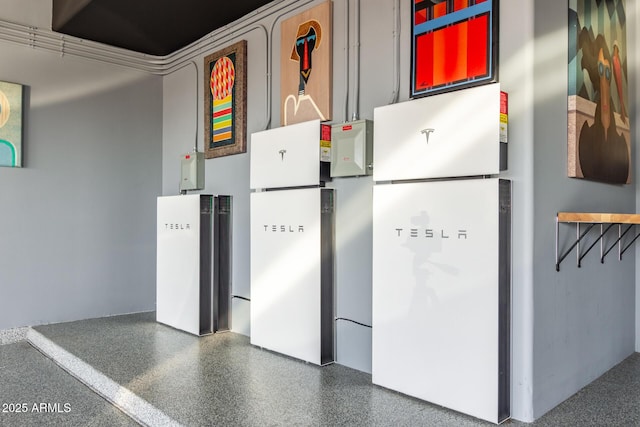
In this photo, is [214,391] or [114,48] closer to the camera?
[214,391]

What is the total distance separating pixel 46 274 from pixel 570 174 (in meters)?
4.09

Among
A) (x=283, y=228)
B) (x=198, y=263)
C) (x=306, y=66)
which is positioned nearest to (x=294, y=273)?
(x=283, y=228)

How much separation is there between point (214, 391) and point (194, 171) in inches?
87.9

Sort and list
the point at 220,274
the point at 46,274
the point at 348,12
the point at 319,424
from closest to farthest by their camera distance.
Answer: the point at 319,424
the point at 348,12
the point at 220,274
the point at 46,274

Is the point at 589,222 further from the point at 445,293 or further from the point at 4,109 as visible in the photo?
the point at 4,109

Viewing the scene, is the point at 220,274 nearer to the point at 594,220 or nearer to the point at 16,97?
the point at 16,97

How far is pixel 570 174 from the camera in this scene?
A: 256 centimetres

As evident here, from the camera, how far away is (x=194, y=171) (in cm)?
437

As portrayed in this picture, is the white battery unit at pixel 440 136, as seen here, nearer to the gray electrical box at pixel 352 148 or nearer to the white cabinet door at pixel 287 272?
the gray electrical box at pixel 352 148

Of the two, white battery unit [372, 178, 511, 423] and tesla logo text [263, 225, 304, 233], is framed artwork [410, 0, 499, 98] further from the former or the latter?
→ tesla logo text [263, 225, 304, 233]

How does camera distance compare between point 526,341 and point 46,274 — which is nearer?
point 526,341

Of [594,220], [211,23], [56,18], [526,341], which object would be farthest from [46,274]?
[594,220]

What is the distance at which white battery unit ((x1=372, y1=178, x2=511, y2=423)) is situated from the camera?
222 centimetres

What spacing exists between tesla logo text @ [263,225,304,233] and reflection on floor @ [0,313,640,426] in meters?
0.82
